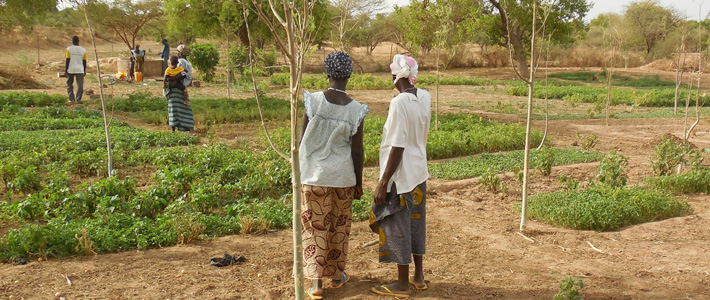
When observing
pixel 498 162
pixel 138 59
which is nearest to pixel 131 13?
pixel 138 59

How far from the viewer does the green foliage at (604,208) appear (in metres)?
5.54

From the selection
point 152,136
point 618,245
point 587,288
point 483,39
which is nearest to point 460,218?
point 618,245

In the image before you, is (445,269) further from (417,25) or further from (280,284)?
(417,25)

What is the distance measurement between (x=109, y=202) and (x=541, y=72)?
29147 millimetres

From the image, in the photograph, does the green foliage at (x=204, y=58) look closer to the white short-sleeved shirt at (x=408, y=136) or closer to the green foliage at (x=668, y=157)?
the green foliage at (x=668, y=157)

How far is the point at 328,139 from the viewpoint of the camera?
3721mm

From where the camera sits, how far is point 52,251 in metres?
4.55

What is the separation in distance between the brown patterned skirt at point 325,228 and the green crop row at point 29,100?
11.1 m

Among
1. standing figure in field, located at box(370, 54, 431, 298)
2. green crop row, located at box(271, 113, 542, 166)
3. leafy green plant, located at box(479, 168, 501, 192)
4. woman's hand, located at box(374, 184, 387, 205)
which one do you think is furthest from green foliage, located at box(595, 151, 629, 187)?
woman's hand, located at box(374, 184, 387, 205)

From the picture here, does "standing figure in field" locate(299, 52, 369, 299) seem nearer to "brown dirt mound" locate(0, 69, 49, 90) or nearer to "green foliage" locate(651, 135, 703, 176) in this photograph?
"green foliage" locate(651, 135, 703, 176)

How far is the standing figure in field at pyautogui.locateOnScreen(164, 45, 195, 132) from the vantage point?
9617mm

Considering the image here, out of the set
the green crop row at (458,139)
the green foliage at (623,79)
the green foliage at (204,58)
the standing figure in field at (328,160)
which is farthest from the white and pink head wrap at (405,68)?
the green foliage at (623,79)

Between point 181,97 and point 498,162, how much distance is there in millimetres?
5228

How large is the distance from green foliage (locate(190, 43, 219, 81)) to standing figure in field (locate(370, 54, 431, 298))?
17635mm
